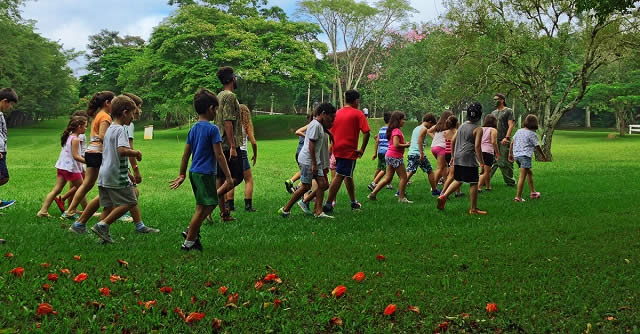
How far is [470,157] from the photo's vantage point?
8.24 m

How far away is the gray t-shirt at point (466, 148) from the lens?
8.23 m

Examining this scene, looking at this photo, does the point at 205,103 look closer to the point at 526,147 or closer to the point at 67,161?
the point at 67,161

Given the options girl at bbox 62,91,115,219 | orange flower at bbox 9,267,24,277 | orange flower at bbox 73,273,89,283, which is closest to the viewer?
orange flower at bbox 73,273,89,283

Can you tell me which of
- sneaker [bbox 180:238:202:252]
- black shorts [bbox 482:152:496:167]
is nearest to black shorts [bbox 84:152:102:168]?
sneaker [bbox 180:238:202:252]

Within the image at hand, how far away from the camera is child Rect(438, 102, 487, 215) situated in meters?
8.13

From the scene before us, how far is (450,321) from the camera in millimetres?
3826

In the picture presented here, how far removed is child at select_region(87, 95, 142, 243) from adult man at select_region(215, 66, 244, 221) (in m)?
1.67

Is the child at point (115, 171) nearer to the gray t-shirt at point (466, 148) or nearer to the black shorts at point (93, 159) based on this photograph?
the black shorts at point (93, 159)

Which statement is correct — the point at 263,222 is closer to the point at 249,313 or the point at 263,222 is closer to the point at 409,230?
the point at 409,230

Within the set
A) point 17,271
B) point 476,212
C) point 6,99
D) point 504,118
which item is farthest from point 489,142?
point 17,271

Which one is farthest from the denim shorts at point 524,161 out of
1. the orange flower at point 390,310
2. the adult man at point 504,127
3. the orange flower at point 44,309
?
the orange flower at point 44,309

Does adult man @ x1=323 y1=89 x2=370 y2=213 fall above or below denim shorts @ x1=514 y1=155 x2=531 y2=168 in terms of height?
above

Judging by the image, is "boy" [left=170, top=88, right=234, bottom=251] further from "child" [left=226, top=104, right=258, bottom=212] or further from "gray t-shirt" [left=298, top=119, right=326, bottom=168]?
"child" [left=226, top=104, right=258, bottom=212]

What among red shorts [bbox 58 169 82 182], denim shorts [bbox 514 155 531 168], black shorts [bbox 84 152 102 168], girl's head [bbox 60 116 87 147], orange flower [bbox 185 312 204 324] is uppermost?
girl's head [bbox 60 116 87 147]
